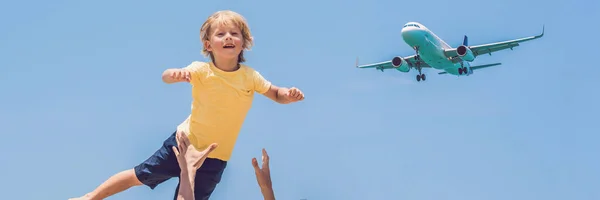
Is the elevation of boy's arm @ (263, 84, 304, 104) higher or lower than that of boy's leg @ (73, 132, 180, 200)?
higher

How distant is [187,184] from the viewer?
3.64 metres

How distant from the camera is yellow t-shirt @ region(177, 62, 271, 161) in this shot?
435 cm

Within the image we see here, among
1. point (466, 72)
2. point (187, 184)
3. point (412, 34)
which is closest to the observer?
point (187, 184)

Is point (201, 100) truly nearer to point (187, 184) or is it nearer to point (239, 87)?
point (239, 87)

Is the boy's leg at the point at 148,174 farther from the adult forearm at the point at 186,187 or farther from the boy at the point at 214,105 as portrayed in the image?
the adult forearm at the point at 186,187

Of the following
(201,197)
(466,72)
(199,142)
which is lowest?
(201,197)

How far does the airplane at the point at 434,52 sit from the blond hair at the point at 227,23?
43.9 m

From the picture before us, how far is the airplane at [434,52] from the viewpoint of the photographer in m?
48.2

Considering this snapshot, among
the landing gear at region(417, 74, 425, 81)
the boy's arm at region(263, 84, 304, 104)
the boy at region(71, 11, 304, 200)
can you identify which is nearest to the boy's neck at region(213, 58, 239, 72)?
the boy at region(71, 11, 304, 200)

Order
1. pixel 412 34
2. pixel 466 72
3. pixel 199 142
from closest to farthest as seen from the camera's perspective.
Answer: pixel 199 142
pixel 412 34
pixel 466 72

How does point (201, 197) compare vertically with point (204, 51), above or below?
below

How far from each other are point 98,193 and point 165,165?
521mm

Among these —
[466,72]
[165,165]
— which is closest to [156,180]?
[165,165]

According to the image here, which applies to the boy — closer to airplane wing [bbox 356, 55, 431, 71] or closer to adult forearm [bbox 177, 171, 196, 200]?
adult forearm [bbox 177, 171, 196, 200]
